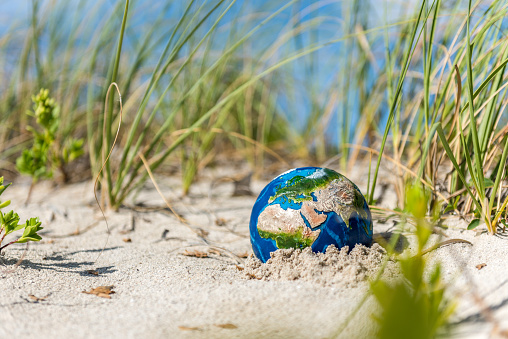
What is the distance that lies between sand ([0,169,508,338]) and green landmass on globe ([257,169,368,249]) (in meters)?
0.07

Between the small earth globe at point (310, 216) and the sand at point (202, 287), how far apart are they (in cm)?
5

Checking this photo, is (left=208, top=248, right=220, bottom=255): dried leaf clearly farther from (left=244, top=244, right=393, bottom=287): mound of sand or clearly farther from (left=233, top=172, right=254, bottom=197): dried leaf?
(left=233, top=172, right=254, bottom=197): dried leaf

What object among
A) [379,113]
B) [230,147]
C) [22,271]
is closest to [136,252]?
[22,271]

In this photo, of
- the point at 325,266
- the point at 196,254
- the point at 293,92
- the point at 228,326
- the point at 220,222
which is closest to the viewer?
the point at 228,326

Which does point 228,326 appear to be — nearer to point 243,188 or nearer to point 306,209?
point 306,209

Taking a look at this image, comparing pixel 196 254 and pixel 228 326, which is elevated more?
pixel 228 326

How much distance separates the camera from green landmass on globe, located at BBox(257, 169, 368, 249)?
1513 millimetres

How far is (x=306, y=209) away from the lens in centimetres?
152

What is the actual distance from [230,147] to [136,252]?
103 inches

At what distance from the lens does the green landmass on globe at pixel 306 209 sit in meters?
1.51

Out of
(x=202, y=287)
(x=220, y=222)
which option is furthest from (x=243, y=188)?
(x=202, y=287)

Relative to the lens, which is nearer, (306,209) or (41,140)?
(306,209)

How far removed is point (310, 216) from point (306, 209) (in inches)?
1.1

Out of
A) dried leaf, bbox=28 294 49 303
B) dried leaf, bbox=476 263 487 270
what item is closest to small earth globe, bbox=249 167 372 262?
dried leaf, bbox=476 263 487 270
